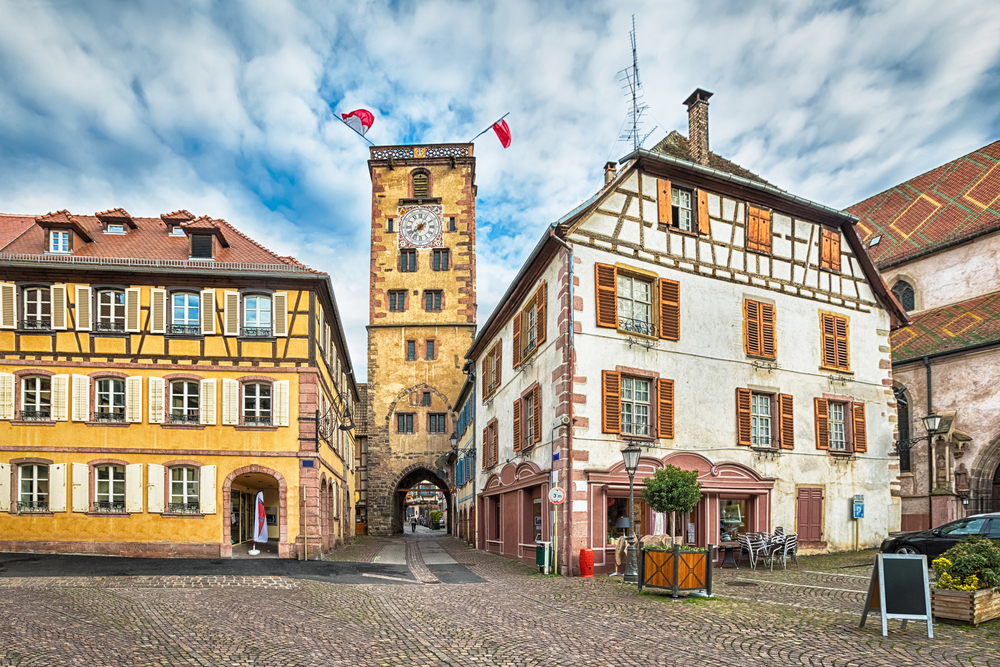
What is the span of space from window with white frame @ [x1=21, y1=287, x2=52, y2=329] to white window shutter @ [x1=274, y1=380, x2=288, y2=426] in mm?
6546

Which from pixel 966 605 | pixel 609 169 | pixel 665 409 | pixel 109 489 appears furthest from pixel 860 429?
pixel 109 489

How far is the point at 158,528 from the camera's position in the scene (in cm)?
A: 2178

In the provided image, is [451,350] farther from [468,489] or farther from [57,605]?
[57,605]

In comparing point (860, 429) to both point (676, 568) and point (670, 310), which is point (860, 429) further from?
point (676, 568)

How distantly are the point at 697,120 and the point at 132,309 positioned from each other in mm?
18055

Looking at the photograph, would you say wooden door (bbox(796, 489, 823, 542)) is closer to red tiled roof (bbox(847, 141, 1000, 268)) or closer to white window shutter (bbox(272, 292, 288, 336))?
red tiled roof (bbox(847, 141, 1000, 268))

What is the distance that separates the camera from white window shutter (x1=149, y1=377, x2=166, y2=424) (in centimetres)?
2228

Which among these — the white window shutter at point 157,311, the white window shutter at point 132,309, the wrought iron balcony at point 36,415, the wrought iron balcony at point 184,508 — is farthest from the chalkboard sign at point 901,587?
the wrought iron balcony at point 36,415

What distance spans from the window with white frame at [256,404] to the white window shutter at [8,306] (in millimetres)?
6667

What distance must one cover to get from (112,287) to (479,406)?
13896 millimetres

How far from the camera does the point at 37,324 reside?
22.7 meters

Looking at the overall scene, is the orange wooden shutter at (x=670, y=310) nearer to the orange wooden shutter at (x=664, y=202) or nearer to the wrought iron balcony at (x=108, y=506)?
the orange wooden shutter at (x=664, y=202)

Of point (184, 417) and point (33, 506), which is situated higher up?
point (184, 417)

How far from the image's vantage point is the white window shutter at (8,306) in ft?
74.3
